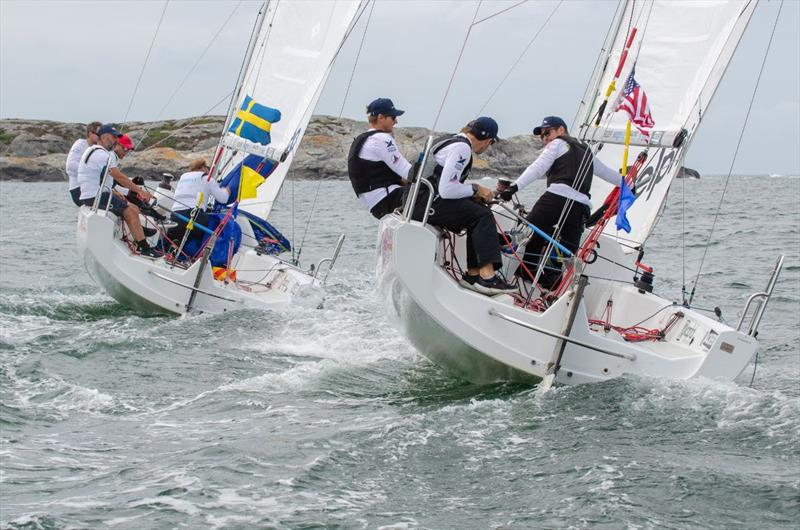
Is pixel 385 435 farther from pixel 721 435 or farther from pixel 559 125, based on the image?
pixel 559 125

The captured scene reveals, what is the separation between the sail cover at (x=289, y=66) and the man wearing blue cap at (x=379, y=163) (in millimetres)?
5043

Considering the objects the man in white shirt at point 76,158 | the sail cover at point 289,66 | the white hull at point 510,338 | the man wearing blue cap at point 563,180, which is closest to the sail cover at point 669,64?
the man wearing blue cap at point 563,180

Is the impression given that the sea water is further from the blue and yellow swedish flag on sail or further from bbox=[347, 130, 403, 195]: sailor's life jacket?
the blue and yellow swedish flag on sail

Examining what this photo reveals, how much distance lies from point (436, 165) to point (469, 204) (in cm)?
35

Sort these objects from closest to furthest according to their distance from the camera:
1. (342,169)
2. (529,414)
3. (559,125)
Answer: (529,414)
(559,125)
(342,169)

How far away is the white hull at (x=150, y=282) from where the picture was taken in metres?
10.2

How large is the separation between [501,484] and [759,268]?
12.7m


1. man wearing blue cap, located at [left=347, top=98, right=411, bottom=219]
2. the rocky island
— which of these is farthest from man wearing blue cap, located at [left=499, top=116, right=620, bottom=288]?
the rocky island

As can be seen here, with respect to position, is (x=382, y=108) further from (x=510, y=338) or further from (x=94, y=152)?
(x=94, y=152)

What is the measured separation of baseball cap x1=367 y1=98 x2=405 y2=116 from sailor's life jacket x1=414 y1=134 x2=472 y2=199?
0.67m

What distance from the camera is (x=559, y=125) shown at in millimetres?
7781

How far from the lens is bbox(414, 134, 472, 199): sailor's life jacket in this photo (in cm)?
709

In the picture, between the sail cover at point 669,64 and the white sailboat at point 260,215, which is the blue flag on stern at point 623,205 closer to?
the sail cover at point 669,64

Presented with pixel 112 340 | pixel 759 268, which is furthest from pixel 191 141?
pixel 112 340
